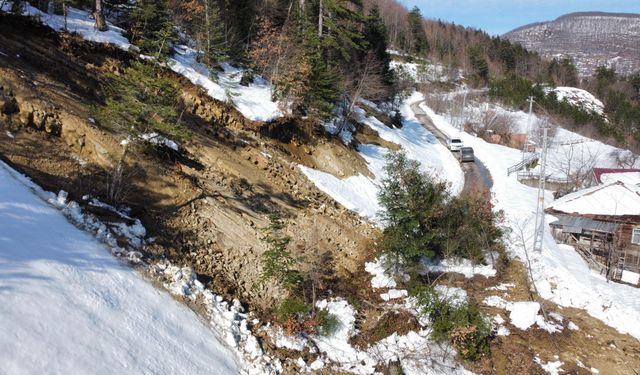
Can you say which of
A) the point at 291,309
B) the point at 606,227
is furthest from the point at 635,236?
the point at 291,309

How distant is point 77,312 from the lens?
7445 millimetres

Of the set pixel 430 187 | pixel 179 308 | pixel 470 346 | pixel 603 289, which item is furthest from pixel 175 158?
pixel 603 289

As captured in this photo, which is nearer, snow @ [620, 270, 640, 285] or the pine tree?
snow @ [620, 270, 640, 285]

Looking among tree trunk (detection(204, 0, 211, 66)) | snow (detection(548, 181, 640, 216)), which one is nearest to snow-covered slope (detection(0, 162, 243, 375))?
tree trunk (detection(204, 0, 211, 66))

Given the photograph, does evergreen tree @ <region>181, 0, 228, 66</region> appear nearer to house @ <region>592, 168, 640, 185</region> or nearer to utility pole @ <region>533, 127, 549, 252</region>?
utility pole @ <region>533, 127, 549, 252</region>

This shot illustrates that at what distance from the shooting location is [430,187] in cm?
1540

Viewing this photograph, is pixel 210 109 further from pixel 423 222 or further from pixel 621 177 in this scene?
pixel 621 177

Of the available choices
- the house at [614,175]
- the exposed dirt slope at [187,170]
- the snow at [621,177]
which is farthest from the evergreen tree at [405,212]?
the house at [614,175]

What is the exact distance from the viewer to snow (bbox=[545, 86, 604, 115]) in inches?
3210

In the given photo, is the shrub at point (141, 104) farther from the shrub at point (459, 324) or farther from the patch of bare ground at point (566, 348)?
the patch of bare ground at point (566, 348)

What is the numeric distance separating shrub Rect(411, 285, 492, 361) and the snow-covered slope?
6.11 meters

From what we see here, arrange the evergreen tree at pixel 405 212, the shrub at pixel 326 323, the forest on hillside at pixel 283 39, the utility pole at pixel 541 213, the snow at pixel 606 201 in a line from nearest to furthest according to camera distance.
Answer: the shrub at pixel 326 323 → the evergreen tree at pixel 405 212 → the utility pole at pixel 541 213 → the snow at pixel 606 201 → the forest on hillside at pixel 283 39

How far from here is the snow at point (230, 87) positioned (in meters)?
19.7

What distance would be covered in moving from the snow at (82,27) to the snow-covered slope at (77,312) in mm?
10721
